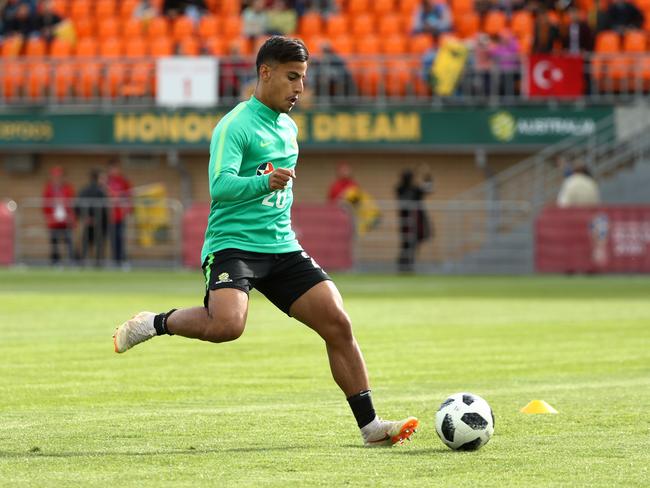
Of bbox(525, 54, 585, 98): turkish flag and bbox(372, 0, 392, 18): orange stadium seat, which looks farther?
bbox(372, 0, 392, 18): orange stadium seat

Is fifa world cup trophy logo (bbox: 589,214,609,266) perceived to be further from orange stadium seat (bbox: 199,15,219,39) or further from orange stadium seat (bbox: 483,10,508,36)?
orange stadium seat (bbox: 199,15,219,39)

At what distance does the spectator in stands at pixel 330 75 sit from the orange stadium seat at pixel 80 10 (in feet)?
24.3

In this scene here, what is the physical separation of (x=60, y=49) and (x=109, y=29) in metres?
1.55

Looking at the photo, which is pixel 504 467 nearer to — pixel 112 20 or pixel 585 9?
pixel 585 9

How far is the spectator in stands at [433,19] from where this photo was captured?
33625mm

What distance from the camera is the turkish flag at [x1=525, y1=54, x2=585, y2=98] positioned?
31.1m

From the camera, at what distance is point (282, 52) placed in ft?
27.6

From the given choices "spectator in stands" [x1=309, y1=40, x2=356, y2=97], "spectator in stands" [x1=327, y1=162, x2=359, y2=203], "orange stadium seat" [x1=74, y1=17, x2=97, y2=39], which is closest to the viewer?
"spectator in stands" [x1=309, y1=40, x2=356, y2=97]

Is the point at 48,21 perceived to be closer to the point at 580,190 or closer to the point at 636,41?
the point at 636,41

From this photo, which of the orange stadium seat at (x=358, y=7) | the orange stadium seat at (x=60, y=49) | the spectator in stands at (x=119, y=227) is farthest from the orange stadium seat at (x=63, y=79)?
the orange stadium seat at (x=358, y=7)

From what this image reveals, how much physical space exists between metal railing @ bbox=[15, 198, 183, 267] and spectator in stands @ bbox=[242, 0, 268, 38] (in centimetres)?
432

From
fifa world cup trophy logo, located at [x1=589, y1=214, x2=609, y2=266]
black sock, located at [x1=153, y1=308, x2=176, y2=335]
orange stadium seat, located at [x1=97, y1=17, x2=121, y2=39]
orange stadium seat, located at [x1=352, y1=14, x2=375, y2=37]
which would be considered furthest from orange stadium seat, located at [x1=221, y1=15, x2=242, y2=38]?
black sock, located at [x1=153, y1=308, x2=176, y2=335]

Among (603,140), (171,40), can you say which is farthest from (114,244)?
(603,140)

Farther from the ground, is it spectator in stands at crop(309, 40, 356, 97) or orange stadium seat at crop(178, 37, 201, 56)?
orange stadium seat at crop(178, 37, 201, 56)
